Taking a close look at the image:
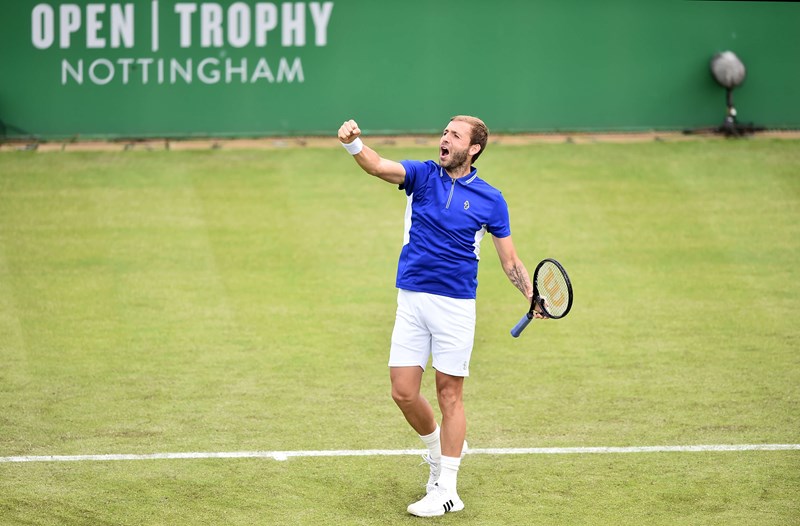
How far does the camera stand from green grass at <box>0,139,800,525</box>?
25.7 ft

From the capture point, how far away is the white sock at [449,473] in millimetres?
7508

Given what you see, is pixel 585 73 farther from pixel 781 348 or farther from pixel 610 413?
pixel 610 413

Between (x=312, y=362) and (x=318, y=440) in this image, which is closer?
(x=318, y=440)

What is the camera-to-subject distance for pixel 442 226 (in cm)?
745

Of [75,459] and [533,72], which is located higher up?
[533,72]

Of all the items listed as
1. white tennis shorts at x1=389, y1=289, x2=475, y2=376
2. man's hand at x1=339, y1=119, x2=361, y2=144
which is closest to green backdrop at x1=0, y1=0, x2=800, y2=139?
white tennis shorts at x1=389, y1=289, x2=475, y2=376

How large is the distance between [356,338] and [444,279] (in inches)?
163

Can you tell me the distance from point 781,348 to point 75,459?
20.6ft

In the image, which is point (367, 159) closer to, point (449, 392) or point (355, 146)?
point (355, 146)

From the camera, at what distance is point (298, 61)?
17.6 meters

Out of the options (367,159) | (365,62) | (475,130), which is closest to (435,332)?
(367,159)

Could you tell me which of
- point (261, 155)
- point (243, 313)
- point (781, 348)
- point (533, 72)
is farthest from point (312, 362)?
point (533, 72)

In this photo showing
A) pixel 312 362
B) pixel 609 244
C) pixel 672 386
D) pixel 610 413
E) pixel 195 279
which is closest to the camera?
pixel 610 413

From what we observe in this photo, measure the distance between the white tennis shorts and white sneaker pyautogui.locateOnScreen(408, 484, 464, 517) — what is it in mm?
728
